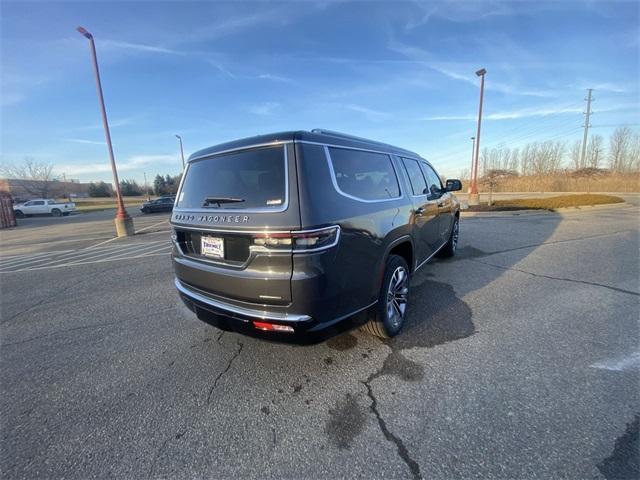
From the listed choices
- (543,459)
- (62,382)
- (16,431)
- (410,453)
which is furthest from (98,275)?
(543,459)

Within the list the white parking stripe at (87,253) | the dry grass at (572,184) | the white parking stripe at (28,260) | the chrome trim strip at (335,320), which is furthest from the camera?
the dry grass at (572,184)

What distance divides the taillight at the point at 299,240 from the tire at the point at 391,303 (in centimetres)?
93

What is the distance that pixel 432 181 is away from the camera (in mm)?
4695

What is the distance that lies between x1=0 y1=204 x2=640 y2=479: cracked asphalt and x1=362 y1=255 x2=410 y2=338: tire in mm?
169

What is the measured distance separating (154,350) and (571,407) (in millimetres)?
3623

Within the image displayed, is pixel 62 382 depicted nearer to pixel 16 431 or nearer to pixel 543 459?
pixel 16 431

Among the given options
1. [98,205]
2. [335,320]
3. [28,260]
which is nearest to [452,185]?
[335,320]

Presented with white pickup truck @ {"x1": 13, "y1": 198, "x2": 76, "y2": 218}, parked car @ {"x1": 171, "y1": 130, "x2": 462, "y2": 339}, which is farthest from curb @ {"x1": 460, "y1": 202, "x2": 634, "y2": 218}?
white pickup truck @ {"x1": 13, "y1": 198, "x2": 76, "y2": 218}

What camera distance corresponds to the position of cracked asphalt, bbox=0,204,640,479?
169cm

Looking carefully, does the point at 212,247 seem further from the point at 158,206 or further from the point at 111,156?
the point at 158,206

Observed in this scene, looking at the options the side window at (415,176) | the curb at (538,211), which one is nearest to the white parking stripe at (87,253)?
the side window at (415,176)

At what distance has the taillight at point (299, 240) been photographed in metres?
1.94

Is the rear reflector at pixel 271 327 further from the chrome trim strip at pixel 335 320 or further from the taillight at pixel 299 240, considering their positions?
the taillight at pixel 299 240

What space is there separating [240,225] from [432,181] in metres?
3.70
